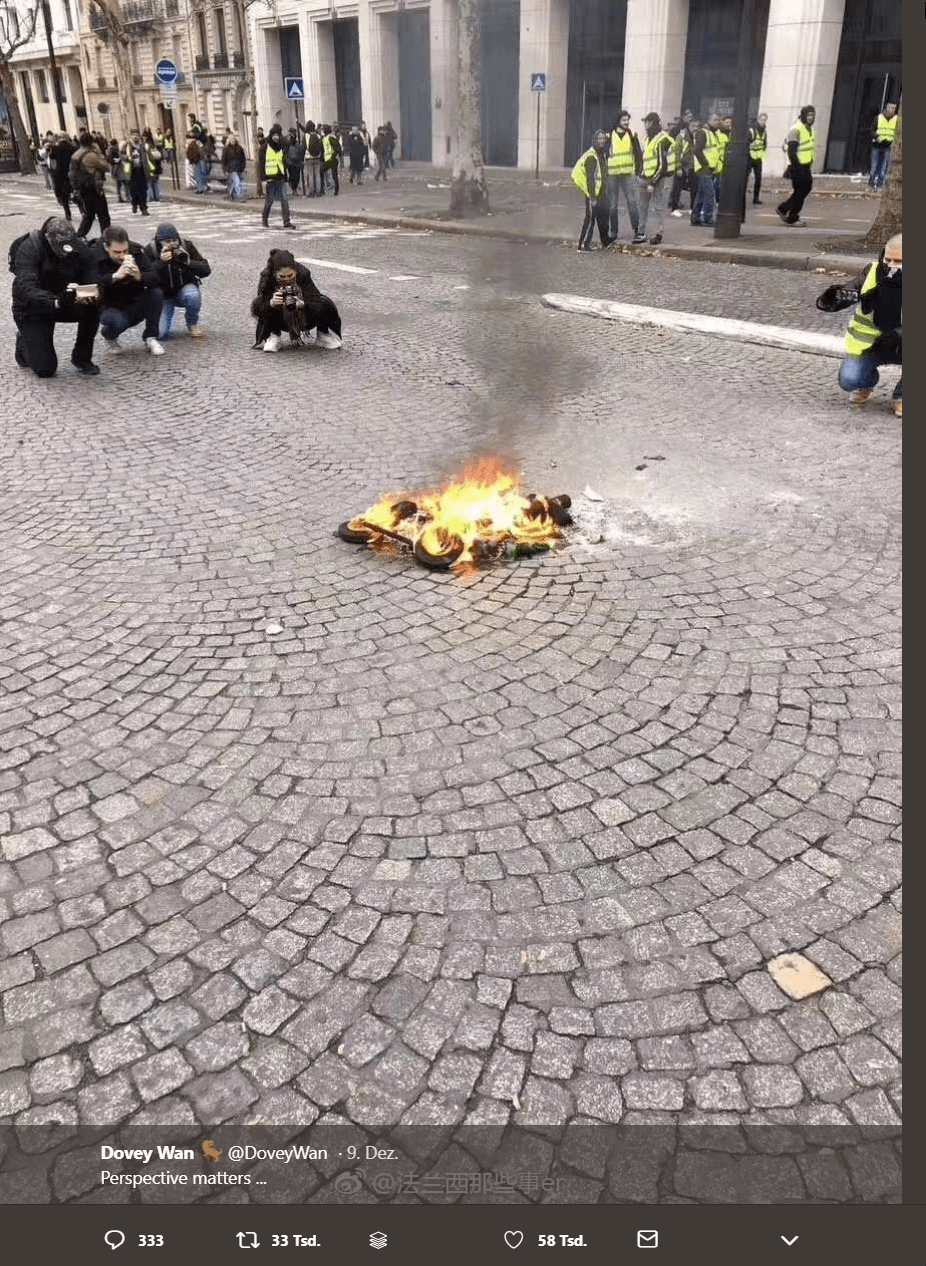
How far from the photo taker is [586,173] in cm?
1482

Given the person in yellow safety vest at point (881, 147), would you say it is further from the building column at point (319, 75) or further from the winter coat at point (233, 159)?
the building column at point (319, 75)

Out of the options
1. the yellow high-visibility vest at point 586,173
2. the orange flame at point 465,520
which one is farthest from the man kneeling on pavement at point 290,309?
the yellow high-visibility vest at point 586,173

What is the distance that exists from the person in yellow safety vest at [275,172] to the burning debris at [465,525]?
16.0 meters

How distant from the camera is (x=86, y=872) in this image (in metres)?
2.95

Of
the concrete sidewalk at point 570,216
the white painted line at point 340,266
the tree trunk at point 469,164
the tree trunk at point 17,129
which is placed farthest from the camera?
the tree trunk at point 17,129

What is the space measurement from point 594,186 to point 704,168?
Result: 2.77 m

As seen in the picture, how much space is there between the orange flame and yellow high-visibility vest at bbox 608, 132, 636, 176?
1174 centimetres

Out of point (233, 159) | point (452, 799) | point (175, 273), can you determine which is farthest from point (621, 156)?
point (233, 159)

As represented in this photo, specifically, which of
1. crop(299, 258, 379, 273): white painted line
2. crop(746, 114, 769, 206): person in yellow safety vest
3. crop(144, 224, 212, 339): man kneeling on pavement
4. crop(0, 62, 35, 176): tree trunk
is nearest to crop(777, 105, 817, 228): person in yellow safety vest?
crop(746, 114, 769, 206): person in yellow safety vest

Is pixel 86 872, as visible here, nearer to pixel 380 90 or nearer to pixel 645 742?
A: pixel 645 742

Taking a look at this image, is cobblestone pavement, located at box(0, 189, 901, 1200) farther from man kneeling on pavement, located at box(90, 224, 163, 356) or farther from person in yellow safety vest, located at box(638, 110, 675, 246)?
person in yellow safety vest, located at box(638, 110, 675, 246)

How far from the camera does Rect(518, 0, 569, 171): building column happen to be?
771 centimetres

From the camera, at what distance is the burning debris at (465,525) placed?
505 cm

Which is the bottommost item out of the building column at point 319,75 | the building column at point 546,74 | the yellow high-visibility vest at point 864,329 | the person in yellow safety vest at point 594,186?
the yellow high-visibility vest at point 864,329
